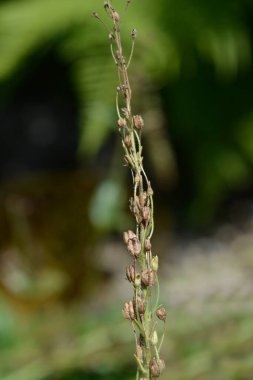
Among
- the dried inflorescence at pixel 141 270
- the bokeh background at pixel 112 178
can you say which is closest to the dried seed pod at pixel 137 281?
the dried inflorescence at pixel 141 270

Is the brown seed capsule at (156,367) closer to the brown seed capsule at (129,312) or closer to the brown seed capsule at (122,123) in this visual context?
the brown seed capsule at (129,312)

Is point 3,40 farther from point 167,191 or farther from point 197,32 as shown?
point 167,191

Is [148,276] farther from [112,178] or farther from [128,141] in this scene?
[112,178]

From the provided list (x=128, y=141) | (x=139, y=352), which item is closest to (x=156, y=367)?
(x=139, y=352)

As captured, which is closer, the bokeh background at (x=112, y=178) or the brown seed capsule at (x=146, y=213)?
the brown seed capsule at (x=146, y=213)

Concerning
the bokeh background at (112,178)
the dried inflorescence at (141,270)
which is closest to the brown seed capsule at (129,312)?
the dried inflorescence at (141,270)

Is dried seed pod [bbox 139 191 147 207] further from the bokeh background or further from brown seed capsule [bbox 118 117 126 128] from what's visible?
the bokeh background

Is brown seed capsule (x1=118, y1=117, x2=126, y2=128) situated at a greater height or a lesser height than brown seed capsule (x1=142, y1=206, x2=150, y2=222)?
greater

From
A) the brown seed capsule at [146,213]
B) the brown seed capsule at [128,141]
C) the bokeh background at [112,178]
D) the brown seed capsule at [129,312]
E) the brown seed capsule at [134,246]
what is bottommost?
the brown seed capsule at [129,312]

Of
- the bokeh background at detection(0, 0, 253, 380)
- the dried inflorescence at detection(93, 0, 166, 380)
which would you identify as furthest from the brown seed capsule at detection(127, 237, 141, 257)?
the bokeh background at detection(0, 0, 253, 380)

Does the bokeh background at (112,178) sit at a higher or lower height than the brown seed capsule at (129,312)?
higher
